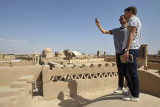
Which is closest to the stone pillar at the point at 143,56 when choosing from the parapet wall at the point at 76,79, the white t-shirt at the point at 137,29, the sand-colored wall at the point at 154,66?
the sand-colored wall at the point at 154,66

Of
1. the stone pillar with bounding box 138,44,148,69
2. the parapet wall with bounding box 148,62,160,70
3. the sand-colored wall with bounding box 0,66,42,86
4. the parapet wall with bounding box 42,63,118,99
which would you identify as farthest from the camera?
the parapet wall with bounding box 148,62,160,70

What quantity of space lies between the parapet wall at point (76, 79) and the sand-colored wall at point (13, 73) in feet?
1.78

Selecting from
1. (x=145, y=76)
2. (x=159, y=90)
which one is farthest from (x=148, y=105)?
(x=145, y=76)

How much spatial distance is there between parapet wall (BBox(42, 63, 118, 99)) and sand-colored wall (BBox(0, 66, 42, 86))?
0.54 m

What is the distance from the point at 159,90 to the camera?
5164 mm

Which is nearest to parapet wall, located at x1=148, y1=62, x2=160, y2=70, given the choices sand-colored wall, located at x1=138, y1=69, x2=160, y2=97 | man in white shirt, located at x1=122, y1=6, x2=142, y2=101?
sand-colored wall, located at x1=138, y1=69, x2=160, y2=97

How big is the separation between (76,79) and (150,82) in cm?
407

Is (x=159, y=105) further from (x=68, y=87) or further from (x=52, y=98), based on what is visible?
(x=52, y=98)

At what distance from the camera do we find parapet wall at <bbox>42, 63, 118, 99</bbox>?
5229 millimetres

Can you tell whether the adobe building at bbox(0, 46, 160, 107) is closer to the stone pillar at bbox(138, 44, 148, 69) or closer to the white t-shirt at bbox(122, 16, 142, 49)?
the white t-shirt at bbox(122, 16, 142, 49)

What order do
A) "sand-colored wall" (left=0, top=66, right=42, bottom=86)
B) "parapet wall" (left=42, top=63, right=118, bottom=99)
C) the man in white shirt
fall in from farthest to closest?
"parapet wall" (left=42, top=63, right=118, bottom=99) < "sand-colored wall" (left=0, top=66, right=42, bottom=86) < the man in white shirt

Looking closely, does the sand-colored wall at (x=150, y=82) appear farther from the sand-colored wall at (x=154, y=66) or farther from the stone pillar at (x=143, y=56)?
the sand-colored wall at (x=154, y=66)

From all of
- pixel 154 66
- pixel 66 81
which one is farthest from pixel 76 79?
Answer: pixel 154 66

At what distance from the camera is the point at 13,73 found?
5180mm
